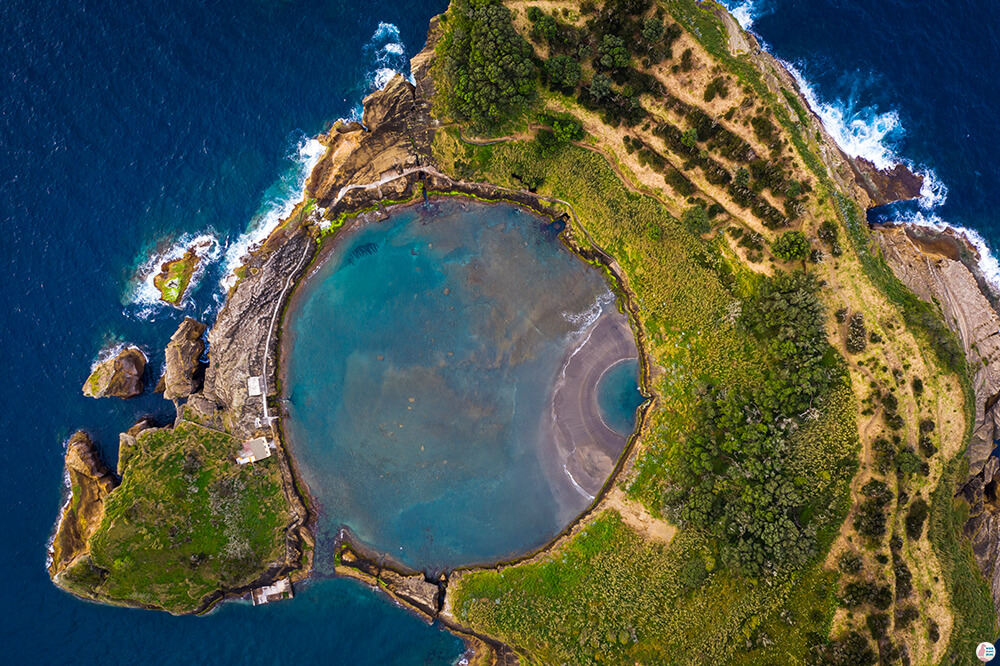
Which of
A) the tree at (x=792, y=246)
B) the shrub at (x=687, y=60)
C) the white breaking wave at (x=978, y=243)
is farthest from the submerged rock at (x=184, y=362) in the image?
the white breaking wave at (x=978, y=243)

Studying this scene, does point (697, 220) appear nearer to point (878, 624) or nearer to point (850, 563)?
point (850, 563)

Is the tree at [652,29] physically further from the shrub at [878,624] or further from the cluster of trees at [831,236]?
the shrub at [878,624]

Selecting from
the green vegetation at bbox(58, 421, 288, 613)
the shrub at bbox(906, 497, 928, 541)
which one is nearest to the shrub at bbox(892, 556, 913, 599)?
the shrub at bbox(906, 497, 928, 541)

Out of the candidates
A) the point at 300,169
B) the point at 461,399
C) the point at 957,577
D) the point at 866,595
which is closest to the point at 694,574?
the point at 866,595

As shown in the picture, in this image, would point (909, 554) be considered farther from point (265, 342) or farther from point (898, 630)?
point (265, 342)

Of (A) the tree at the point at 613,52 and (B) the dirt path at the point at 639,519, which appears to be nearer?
(A) the tree at the point at 613,52
